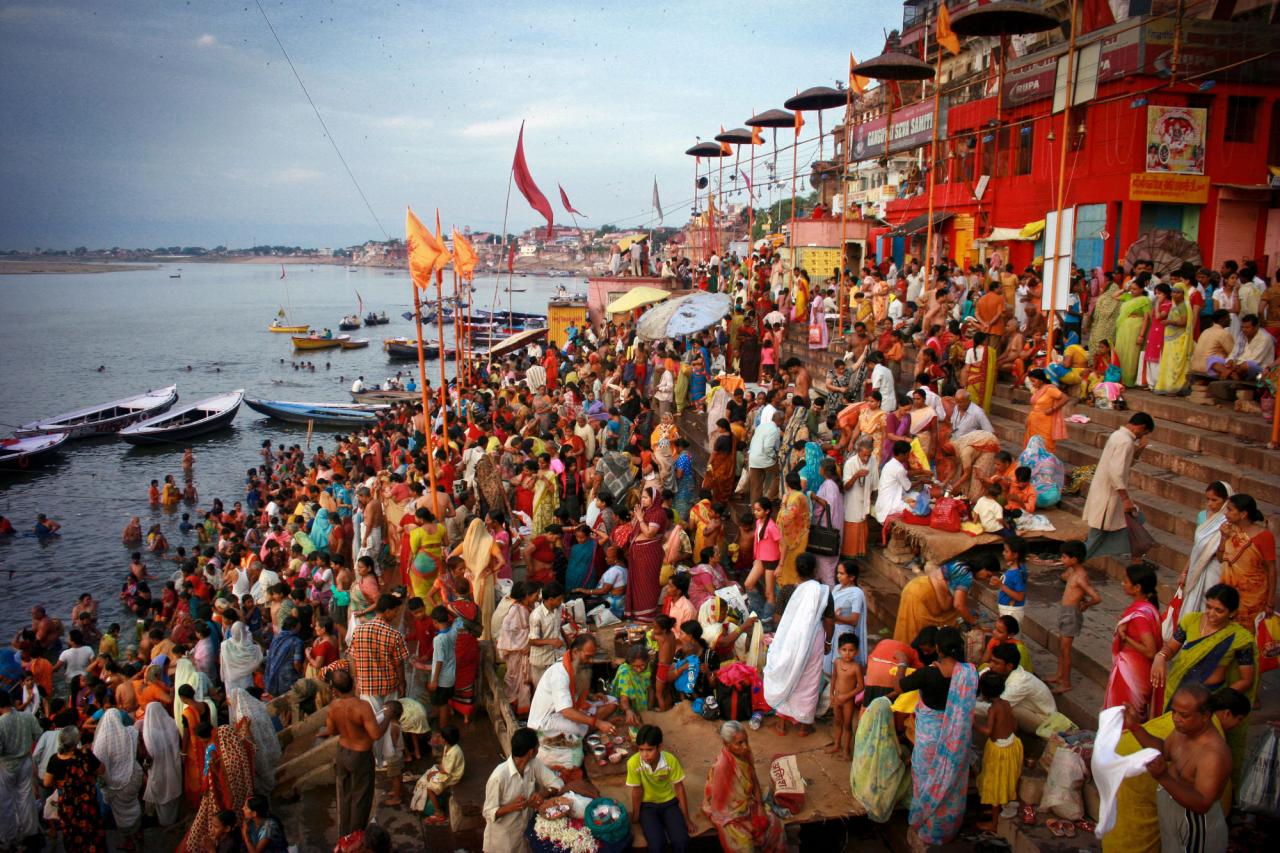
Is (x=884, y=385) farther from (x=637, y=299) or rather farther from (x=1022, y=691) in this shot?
(x=637, y=299)

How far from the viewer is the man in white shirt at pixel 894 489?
25.9 ft

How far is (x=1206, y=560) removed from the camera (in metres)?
5.47

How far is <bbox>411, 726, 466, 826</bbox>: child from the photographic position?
6066 millimetres

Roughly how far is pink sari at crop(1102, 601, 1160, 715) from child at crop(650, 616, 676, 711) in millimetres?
2967

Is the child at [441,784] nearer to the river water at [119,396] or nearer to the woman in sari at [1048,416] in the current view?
the woman in sari at [1048,416]

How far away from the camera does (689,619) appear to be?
686 cm

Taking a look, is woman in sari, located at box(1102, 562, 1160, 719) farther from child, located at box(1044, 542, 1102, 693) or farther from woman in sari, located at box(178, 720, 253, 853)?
woman in sari, located at box(178, 720, 253, 853)

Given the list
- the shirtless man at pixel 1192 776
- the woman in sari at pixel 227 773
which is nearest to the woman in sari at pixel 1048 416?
the shirtless man at pixel 1192 776

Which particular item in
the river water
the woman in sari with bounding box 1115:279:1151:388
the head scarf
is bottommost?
the river water

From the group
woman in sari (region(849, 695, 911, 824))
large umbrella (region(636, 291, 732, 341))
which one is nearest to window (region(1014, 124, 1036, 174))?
large umbrella (region(636, 291, 732, 341))

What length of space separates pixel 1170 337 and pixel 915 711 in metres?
6.11

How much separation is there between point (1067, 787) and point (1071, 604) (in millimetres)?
1256

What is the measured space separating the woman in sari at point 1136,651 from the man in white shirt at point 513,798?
3460 mm

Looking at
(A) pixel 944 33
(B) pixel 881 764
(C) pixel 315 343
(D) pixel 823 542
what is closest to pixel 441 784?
(B) pixel 881 764
